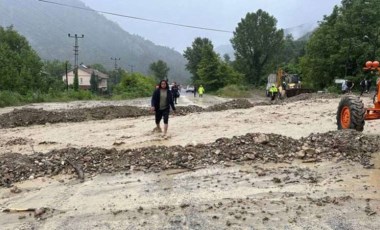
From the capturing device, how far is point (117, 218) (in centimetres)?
575

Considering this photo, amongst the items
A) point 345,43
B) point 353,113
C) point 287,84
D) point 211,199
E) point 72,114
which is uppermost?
point 345,43

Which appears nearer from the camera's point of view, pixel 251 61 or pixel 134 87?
pixel 134 87

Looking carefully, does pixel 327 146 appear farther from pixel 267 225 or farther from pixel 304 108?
pixel 304 108

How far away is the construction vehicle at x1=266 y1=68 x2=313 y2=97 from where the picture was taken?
39.4m

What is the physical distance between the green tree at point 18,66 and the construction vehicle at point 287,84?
27.6 meters

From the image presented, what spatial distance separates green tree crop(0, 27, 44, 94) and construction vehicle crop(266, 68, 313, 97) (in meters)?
27.6

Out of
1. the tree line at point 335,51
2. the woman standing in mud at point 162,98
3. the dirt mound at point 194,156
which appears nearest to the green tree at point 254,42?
the tree line at point 335,51

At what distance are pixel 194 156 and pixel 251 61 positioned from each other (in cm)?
8084

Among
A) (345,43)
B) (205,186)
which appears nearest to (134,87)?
(345,43)

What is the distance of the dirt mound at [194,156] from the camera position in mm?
8266

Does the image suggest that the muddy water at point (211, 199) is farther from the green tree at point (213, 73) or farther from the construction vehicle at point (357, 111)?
the green tree at point (213, 73)

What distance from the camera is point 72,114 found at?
20.9 meters

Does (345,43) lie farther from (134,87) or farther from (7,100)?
(7,100)

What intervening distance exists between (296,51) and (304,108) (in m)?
98.6
